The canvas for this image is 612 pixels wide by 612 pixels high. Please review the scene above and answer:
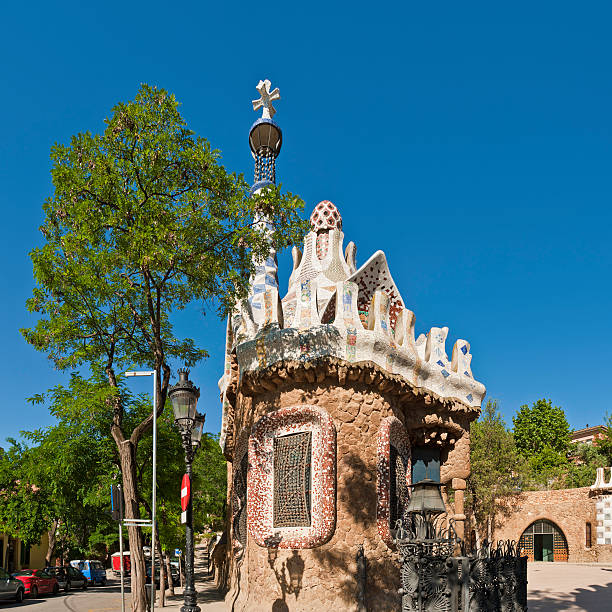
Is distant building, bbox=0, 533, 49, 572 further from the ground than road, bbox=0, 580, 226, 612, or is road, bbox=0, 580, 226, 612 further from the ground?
road, bbox=0, 580, 226, 612

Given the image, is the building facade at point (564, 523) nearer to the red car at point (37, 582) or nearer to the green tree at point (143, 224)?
the red car at point (37, 582)

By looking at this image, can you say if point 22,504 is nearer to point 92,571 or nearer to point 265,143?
point 92,571

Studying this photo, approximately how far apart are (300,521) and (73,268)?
5823mm

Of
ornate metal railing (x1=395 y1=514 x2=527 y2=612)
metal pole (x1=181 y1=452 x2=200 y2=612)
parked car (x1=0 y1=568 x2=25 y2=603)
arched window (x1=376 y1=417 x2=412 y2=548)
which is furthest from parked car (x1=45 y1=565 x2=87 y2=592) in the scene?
ornate metal railing (x1=395 y1=514 x2=527 y2=612)

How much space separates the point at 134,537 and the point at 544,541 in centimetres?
2837

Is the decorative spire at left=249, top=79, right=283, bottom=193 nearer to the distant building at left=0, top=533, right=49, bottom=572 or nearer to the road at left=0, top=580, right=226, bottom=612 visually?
the road at left=0, top=580, right=226, bottom=612

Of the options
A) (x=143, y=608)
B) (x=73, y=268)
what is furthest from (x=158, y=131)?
(x=143, y=608)

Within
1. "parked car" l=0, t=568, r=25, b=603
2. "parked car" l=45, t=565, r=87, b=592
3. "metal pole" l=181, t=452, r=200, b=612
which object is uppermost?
"metal pole" l=181, t=452, r=200, b=612

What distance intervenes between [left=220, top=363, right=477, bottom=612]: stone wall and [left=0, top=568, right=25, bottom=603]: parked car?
9666 mm

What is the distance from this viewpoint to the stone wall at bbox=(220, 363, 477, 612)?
10.6 metres

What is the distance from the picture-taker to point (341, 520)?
35.5 ft

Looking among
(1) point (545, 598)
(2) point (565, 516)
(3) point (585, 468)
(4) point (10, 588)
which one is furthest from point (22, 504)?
(3) point (585, 468)

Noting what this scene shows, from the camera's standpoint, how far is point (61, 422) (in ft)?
52.7

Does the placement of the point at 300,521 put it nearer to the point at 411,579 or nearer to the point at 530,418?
the point at 411,579
